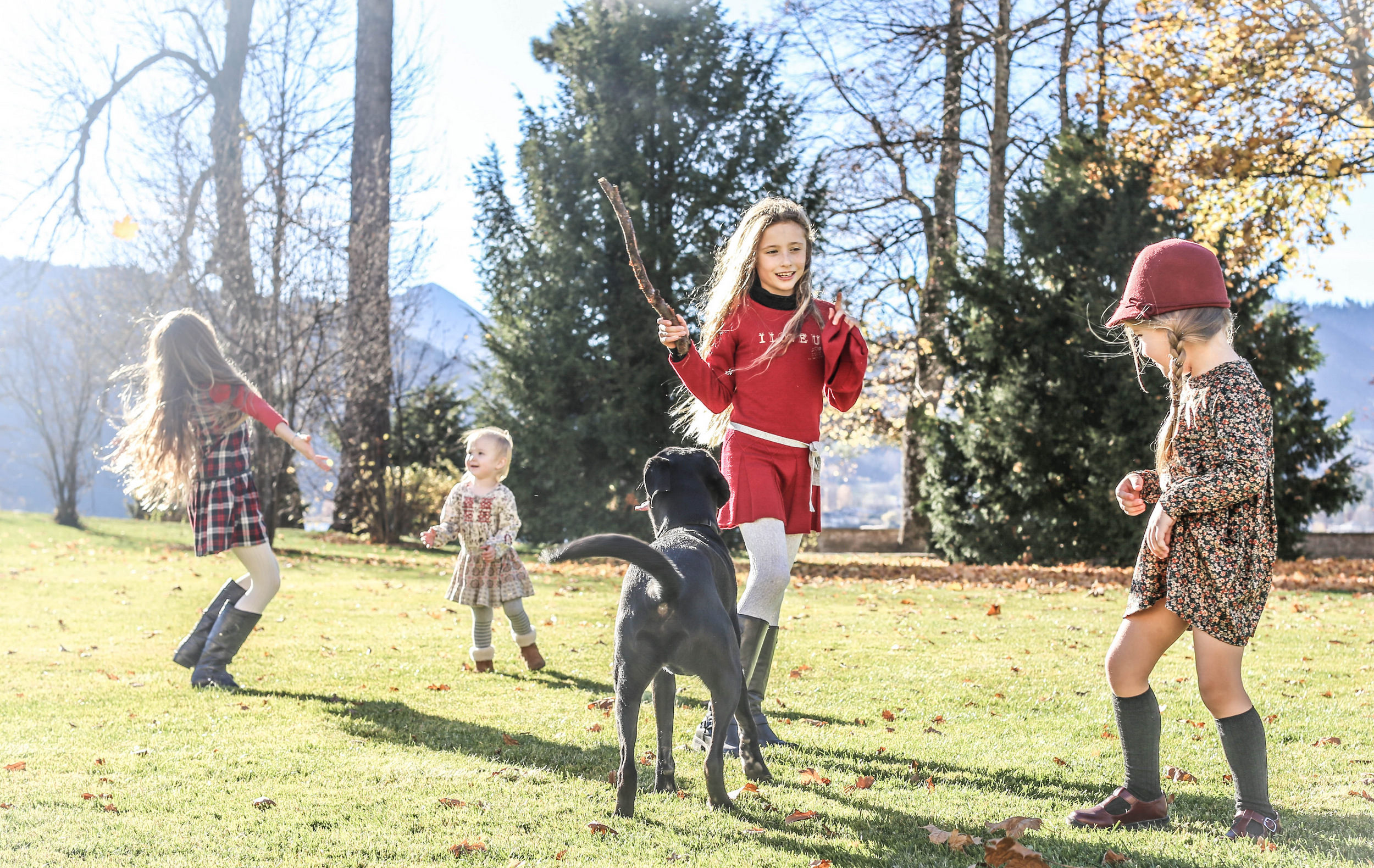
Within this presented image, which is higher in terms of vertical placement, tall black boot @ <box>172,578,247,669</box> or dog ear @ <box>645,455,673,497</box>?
dog ear @ <box>645,455,673,497</box>

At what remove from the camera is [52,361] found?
1838cm

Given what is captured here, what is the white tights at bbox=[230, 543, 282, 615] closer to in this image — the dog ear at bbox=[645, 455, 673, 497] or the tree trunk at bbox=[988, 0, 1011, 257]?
the dog ear at bbox=[645, 455, 673, 497]

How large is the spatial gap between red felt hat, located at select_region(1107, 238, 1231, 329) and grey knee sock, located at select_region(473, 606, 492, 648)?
4.01 meters

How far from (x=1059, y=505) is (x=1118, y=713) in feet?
34.5

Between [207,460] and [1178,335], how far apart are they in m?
4.90

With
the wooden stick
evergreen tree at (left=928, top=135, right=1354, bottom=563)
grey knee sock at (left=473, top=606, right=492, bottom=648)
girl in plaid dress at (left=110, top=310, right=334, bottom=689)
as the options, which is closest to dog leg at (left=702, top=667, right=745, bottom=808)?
the wooden stick

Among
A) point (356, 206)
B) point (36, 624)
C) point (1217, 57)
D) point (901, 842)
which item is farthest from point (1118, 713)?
point (356, 206)

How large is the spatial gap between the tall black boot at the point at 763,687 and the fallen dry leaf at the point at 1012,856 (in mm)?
1359

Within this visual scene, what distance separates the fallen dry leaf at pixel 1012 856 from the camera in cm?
275

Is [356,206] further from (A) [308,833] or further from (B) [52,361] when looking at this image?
(A) [308,833]

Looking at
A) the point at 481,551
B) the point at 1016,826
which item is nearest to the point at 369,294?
the point at 481,551

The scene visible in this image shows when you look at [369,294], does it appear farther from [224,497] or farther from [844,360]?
[844,360]

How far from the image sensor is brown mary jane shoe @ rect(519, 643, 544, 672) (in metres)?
5.93

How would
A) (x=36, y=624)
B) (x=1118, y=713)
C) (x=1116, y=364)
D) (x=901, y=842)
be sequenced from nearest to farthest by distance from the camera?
(x=901, y=842), (x=1118, y=713), (x=36, y=624), (x=1116, y=364)
